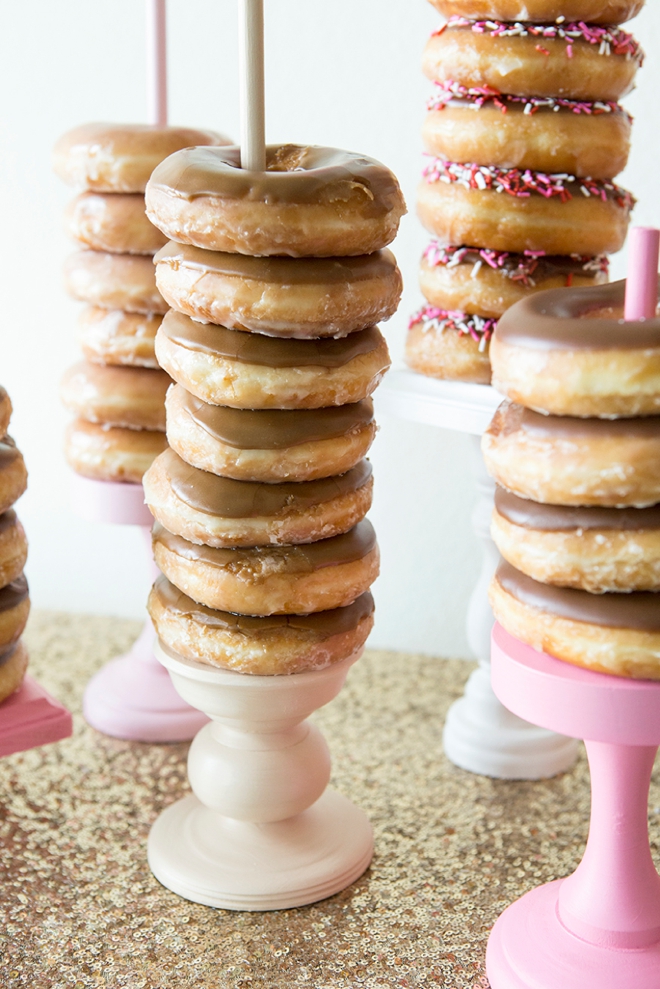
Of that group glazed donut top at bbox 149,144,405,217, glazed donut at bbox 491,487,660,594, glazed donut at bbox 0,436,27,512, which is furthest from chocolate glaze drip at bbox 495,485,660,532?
glazed donut at bbox 0,436,27,512

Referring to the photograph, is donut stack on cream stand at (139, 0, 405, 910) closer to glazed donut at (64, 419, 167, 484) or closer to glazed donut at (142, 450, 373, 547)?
glazed donut at (142, 450, 373, 547)

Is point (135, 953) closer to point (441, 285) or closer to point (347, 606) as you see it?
point (347, 606)

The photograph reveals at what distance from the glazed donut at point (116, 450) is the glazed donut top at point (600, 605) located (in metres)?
0.80

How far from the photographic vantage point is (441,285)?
170cm

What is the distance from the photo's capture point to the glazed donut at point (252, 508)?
140 cm

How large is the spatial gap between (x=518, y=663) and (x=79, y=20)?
1.66 metres

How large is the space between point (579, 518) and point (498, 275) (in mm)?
574

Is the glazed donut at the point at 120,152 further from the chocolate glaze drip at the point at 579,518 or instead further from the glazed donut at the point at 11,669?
the chocolate glaze drip at the point at 579,518

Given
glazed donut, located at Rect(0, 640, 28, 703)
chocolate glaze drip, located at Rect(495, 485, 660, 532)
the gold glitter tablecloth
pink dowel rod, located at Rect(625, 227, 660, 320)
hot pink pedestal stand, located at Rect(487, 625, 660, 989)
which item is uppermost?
pink dowel rod, located at Rect(625, 227, 660, 320)

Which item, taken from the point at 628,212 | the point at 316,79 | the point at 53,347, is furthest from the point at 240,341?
the point at 53,347

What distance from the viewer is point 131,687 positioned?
6.87ft

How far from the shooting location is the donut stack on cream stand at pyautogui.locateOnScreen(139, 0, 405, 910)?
52.0 inches

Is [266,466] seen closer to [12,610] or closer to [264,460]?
[264,460]

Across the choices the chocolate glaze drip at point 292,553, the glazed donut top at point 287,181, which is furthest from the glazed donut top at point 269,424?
the glazed donut top at point 287,181
